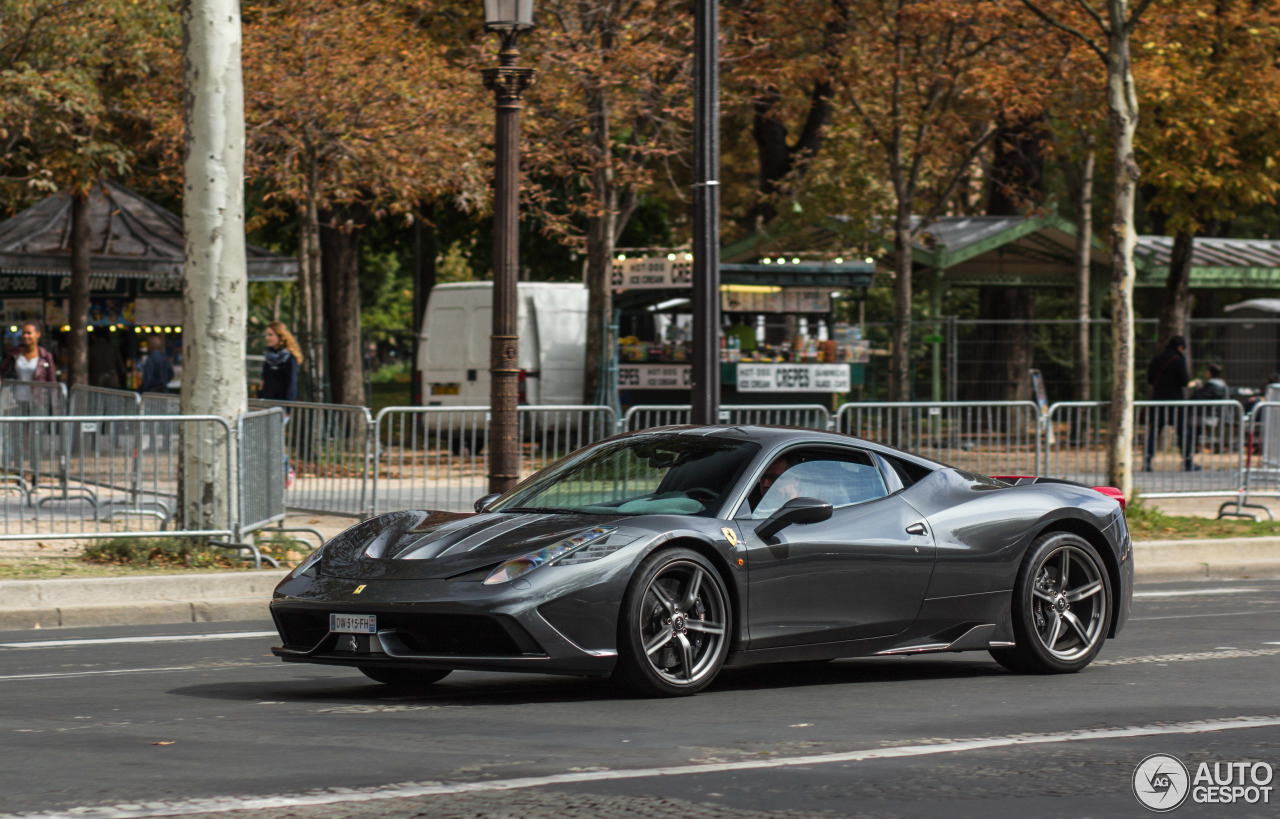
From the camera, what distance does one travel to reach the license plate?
6996 mm

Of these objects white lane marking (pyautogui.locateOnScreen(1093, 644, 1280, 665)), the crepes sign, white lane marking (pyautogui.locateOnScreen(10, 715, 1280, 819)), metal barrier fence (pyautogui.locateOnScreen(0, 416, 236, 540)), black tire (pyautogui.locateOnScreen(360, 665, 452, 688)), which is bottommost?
white lane marking (pyautogui.locateOnScreen(1093, 644, 1280, 665))

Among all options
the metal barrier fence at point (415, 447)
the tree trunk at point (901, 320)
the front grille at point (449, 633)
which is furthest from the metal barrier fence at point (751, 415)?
the tree trunk at point (901, 320)

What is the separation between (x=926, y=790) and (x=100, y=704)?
366 centimetres

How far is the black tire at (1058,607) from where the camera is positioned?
834cm

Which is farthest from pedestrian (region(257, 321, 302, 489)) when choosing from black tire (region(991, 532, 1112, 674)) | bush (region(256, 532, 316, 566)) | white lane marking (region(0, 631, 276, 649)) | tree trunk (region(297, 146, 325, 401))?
black tire (region(991, 532, 1112, 674))

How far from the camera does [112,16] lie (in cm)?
2238

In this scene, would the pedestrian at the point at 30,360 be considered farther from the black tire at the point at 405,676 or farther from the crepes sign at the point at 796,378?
the black tire at the point at 405,676

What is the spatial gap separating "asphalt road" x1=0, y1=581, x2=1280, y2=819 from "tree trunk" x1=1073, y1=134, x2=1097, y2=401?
62.5ft

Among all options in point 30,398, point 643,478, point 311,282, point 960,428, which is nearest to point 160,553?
point 30,398

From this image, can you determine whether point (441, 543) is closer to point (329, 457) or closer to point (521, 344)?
point (329, 457)

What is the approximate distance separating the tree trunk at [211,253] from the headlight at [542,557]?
5.87 meters

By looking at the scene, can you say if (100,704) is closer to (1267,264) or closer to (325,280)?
(325,280)

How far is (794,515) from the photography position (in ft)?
24.9

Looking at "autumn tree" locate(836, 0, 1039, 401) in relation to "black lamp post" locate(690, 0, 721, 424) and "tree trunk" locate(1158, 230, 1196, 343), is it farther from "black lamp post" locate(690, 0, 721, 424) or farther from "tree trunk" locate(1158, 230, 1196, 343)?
"black lamp post" locate(690, 0, 721, 424)
